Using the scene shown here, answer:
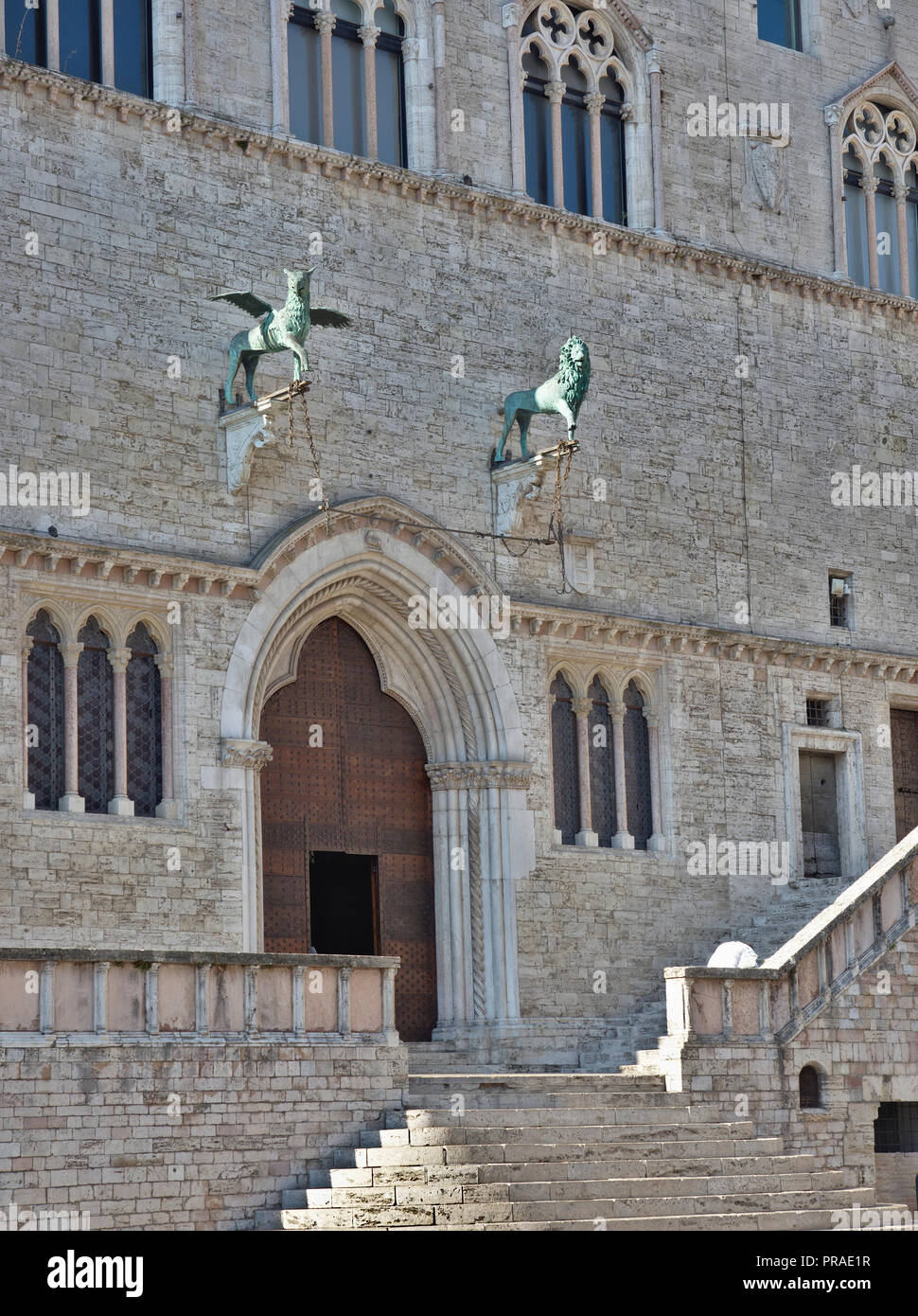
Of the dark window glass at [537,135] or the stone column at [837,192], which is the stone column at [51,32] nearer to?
the dark window glass at [537,135]

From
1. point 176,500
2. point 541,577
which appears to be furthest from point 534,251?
point 176,500

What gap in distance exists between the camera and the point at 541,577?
2583 centimetres

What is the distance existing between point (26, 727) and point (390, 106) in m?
8.64

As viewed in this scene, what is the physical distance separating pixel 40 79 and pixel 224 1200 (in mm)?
11020

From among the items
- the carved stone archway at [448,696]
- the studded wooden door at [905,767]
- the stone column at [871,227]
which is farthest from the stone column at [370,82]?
the studded wooden door at [905,767]

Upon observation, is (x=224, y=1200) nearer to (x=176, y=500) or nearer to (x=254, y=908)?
(x=254, y=908)

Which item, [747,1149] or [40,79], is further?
[40,79]

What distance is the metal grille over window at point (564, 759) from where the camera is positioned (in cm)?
2580

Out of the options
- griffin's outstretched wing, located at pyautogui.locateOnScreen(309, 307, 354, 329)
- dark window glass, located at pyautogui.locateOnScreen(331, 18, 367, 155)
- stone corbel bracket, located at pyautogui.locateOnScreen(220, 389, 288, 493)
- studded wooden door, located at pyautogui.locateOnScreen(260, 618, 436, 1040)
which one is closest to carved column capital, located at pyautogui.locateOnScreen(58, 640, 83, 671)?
stone corbel bracket, located at pyautogui.locateOnScreen(220, 389, 288, 493)

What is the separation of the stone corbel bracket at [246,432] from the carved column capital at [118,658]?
2.12 m

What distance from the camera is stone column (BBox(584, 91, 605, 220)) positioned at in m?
27.4

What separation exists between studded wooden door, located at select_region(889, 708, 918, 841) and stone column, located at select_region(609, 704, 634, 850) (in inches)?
178

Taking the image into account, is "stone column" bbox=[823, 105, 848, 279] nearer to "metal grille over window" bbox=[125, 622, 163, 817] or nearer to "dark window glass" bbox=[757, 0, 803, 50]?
"dark window glass" bbox=[757, 0, 803, 50]

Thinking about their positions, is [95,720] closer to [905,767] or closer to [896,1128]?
[896,1128]
